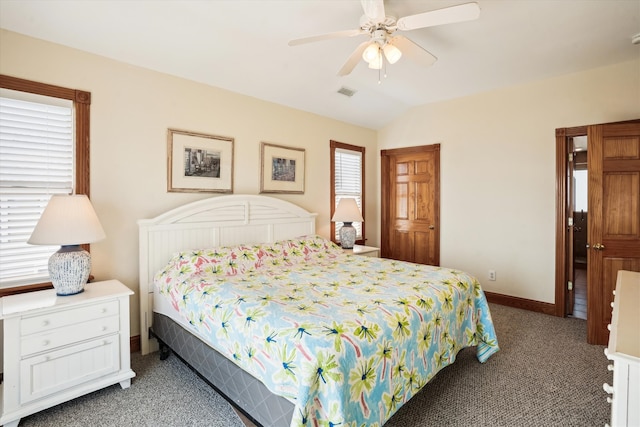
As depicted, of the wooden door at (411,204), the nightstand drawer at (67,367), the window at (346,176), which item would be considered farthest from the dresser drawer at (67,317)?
the wooden door at (411,204)

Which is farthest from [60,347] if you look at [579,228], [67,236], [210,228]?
[579,228]

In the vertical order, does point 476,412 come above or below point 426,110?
below

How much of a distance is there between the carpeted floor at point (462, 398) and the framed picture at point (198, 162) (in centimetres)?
164

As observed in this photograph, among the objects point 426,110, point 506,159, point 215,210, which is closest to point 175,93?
point 215,210

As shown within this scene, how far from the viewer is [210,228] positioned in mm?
3207

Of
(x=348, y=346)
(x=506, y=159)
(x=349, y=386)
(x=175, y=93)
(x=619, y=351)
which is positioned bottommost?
(x=349, y=386)

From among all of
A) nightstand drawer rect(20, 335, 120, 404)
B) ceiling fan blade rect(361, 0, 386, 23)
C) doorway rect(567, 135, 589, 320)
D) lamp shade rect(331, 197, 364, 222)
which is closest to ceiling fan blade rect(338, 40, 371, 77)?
ceiling fan blade rect(361, 0, 386, 23)

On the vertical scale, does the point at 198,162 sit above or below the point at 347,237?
above

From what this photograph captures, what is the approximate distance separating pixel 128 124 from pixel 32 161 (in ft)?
2.44

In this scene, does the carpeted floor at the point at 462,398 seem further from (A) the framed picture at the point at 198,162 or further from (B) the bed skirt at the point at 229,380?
(A) the framed picture at the point at 198,162

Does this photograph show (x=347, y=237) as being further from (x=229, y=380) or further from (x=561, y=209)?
(x=229, y=380)

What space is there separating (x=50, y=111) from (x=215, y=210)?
4.93 ft

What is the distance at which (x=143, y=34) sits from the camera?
2547 millimetres

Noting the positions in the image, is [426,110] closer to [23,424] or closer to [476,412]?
[476,412]
